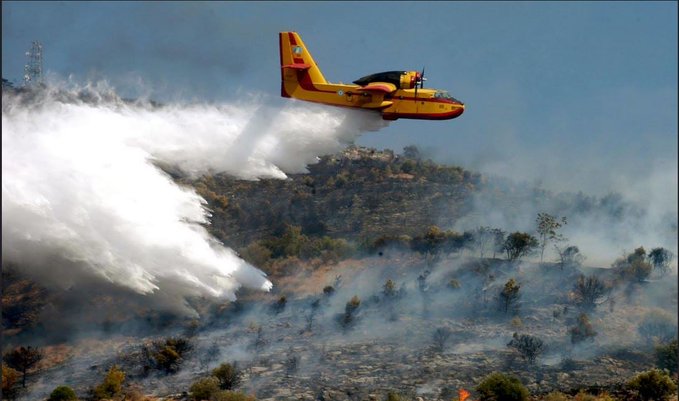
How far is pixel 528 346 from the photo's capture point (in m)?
45.2

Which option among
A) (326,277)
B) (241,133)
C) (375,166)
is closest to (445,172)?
(375,166)

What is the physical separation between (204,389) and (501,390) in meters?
13.6

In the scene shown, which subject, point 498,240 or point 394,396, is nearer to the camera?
point 394,396

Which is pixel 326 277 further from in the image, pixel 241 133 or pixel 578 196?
pixel 578 196

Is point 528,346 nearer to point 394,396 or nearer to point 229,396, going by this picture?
point 394,396

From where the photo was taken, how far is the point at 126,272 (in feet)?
148

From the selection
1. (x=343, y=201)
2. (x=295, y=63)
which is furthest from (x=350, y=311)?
(x=343, y=201)

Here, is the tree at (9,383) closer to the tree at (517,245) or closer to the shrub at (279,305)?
the shrub at (279,305)

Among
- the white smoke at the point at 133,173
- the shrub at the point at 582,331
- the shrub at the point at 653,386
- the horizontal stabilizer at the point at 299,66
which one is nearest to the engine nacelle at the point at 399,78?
the white smoke at the point at 133,173

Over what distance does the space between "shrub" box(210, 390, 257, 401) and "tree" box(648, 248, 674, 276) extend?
32829 millimetres

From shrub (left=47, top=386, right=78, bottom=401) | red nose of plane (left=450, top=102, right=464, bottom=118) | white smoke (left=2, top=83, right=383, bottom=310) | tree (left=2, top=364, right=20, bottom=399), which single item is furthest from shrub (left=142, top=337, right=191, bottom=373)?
red nose of plane (left=450, top=102, right=464, bottom=118)

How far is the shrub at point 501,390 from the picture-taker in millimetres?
39250

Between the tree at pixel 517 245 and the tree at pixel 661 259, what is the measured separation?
8529mm

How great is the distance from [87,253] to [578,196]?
56.1 meters
